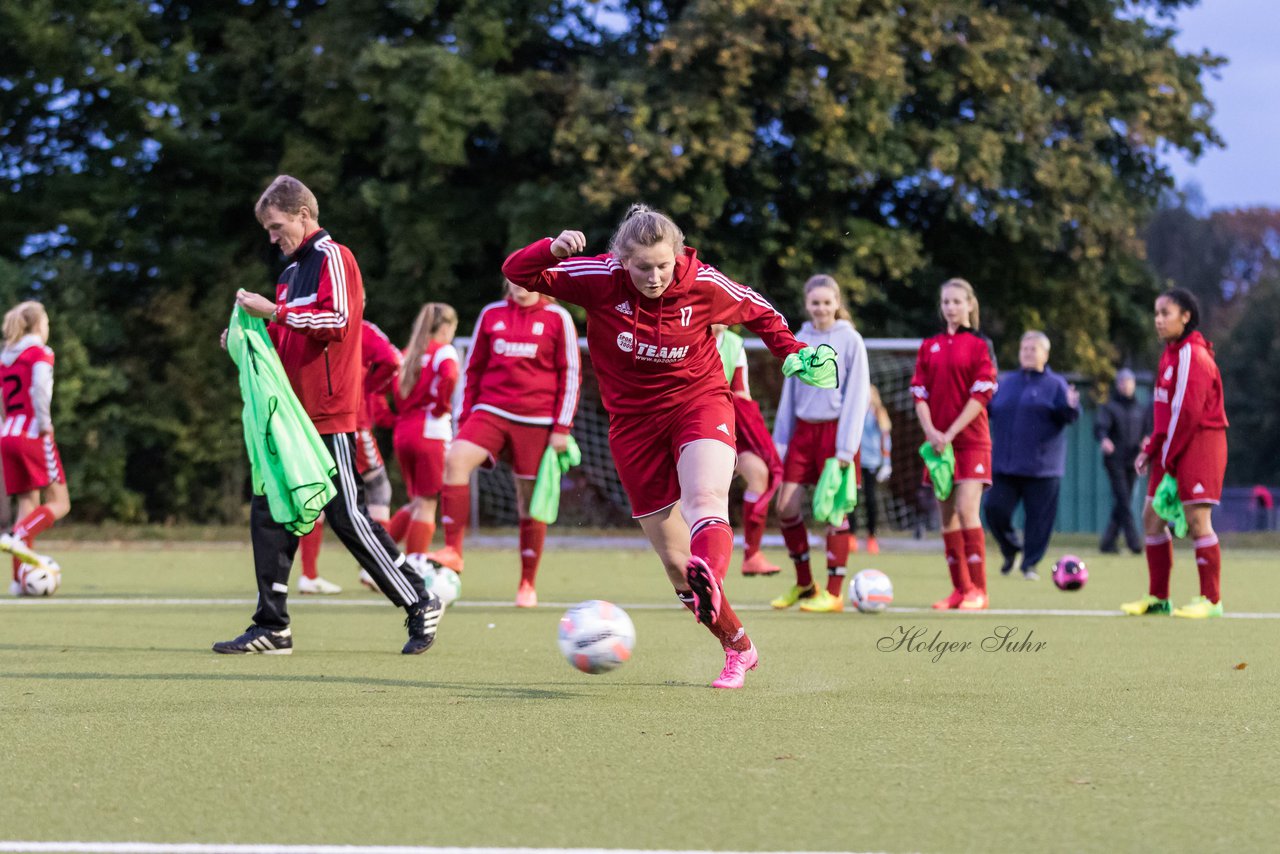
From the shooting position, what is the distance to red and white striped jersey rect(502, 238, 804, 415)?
5973 mm

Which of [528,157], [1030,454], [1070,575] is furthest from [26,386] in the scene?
[528,157]

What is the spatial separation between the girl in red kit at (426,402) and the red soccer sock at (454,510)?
0.69 meters

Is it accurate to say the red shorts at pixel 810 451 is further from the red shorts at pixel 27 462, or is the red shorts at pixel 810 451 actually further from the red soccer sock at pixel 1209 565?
the red shorts at pixel 27 462

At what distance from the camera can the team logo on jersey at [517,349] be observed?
10.1 m

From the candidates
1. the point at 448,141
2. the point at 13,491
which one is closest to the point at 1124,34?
the point at 448,141

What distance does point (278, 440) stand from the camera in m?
6.84

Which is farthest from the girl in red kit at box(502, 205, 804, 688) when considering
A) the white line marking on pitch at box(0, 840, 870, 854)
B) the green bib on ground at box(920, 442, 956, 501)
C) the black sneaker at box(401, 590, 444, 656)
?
the green bib on ground at box(920, 442, 956, 501)

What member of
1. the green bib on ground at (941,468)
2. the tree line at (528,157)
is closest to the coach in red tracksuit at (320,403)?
the green bib on ground at (941,468)

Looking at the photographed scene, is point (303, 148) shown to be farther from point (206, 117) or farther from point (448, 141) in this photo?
point (448, 141)

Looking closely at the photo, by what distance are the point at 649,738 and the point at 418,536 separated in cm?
606

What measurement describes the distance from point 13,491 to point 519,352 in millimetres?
3733

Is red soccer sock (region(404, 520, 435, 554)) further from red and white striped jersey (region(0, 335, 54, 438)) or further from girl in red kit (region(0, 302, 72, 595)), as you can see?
red and white striped jersey (region(0, 335, 54, 438))

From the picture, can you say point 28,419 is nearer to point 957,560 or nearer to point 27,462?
point 27,462

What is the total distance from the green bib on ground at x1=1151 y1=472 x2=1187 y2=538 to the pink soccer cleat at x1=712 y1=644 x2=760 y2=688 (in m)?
4.19
